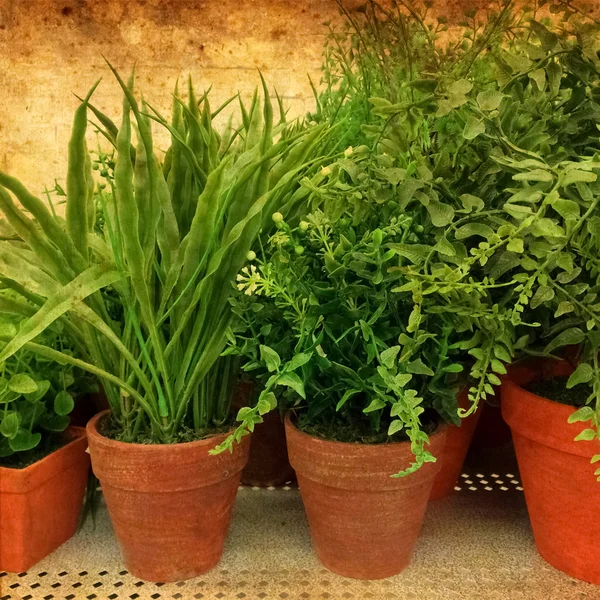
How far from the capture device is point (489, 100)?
51 cm

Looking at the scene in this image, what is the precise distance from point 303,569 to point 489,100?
48 cm

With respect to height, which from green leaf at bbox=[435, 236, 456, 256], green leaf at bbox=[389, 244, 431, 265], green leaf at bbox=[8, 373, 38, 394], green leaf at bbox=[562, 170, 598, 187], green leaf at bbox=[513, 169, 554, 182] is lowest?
green leaf at bbox=[8, 373, 38, 394]

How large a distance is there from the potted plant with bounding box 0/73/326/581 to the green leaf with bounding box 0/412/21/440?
0.07 metres

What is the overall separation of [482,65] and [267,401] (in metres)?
0.49

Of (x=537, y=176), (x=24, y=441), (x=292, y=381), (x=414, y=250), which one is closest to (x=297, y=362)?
(x=292, y=381)

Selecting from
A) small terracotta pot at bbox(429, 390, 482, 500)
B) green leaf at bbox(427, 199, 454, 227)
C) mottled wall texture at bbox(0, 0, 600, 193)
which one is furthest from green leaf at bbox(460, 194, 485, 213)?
mottled wall texture at bbox(0, 0, 600, 193)

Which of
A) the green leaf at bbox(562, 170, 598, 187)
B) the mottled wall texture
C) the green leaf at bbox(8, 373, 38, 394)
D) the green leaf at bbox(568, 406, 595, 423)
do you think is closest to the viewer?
the green leaf at bbox(562, 170, 598, 187)

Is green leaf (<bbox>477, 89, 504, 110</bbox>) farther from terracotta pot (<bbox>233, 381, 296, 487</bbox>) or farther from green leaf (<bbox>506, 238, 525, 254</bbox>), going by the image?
terracotta pot (<bbox>233, 381, 296, 487</bbox>)

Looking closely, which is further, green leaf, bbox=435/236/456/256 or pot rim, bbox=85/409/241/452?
pot rim, bbox=85/409/241/452

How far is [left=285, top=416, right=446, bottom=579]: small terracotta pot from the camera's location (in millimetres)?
631

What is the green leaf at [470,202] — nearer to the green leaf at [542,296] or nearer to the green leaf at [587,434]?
the green leaf at [542,296]

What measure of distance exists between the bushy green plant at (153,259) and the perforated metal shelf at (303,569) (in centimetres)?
14

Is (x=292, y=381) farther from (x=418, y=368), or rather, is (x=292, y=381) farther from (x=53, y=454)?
(x=53, y=454)

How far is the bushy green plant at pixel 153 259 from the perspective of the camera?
0.62m
